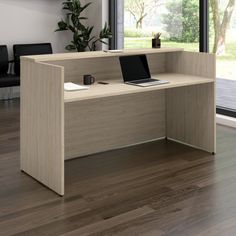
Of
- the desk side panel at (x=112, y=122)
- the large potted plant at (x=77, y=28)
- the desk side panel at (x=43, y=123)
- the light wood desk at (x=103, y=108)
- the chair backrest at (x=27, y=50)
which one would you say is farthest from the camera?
the large potted plant at (x=77, y=28)

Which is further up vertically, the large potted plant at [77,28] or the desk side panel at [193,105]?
the large potted plant at [77,28]

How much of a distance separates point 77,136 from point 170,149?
92 cm

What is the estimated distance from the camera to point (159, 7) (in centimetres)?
650

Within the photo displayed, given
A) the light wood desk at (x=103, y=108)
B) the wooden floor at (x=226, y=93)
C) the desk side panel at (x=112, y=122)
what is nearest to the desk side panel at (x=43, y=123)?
the light wood desk at (x=103, y=108)

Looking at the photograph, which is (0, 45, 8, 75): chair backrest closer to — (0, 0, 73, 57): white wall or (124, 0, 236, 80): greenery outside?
(0, 0, 73, 57): white wall

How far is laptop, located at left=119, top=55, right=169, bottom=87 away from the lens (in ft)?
12.7

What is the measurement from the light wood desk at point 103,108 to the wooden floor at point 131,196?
0.15 metres

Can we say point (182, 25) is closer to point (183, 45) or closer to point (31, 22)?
point (183, 45)

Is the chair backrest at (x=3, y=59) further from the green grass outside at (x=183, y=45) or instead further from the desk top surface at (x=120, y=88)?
the desk top surface at (x=120, y=88)

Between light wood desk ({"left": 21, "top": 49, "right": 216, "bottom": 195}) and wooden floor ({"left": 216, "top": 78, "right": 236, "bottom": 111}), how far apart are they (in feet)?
3.60

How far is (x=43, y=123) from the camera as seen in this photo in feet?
11.1

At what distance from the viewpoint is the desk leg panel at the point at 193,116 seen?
423 cm

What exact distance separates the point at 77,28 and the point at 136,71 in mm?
3380

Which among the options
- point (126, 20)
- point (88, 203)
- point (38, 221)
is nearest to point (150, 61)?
point (88, 203)
